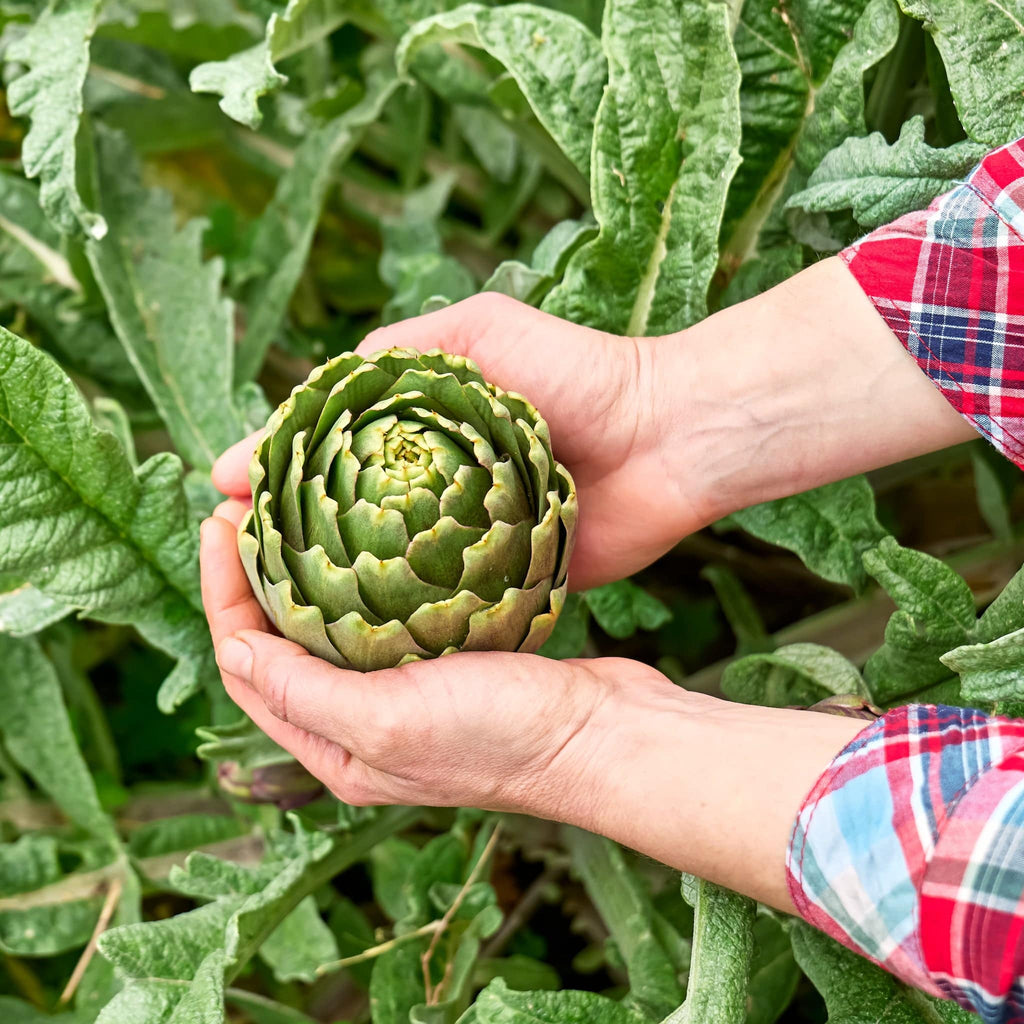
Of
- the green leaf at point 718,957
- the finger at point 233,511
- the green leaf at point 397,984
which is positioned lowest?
the green leaf at point 397,984

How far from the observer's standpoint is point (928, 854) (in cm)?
58

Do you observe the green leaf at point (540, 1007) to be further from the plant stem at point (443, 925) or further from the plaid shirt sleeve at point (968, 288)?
the plaid shirt sleeve at point (968, 288)

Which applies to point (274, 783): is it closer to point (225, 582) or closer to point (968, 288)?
point (225, 582)

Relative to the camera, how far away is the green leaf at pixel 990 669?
0.71m

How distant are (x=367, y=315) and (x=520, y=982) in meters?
0.82

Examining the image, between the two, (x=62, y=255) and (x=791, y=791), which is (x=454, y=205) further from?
(x=791, y=791)

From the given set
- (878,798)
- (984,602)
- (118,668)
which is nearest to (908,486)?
(984,602)

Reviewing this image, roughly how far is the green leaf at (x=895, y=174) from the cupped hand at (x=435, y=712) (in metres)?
0.38

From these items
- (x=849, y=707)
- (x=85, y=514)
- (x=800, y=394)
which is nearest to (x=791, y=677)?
(x=849, y=707)

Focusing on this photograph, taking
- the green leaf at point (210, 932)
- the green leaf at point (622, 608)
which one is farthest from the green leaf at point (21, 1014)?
the green leaf at point (622, 608)

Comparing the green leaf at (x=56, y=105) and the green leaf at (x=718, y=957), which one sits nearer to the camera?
the green leaf at (x=718, y=957)

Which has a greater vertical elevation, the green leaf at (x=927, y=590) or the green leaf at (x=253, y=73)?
the green leaf at (x=253, y=73)

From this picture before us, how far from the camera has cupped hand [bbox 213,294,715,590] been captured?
0.84 m

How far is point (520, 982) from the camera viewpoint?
1044mm
